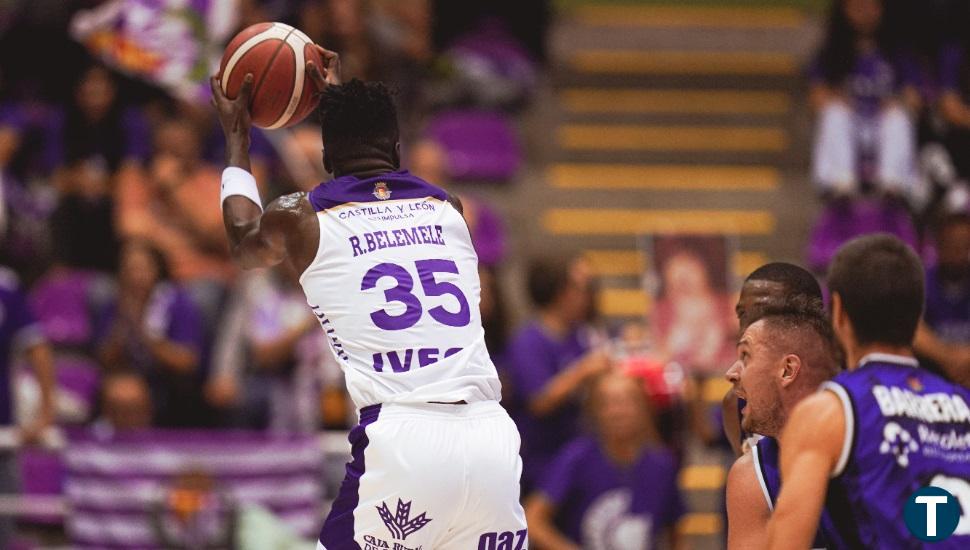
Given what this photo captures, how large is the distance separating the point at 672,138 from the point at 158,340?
562 centimetres

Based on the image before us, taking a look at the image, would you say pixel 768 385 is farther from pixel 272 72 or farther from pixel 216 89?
pixel 216 89

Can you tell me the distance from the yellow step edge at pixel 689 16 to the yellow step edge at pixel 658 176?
77.1 inches

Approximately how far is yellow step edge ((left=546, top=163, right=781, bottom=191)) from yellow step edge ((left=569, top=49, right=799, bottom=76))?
3.74ft

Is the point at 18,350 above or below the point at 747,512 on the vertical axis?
above

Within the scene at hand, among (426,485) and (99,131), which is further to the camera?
(99,131)

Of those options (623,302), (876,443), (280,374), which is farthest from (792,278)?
(623,302)

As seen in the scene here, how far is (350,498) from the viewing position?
4.68 m

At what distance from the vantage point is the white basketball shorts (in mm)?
4582

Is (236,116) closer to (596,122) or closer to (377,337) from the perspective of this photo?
(377,337)

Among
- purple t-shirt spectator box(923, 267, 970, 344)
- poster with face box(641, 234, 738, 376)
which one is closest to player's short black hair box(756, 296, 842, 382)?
poster with face box(641, 234, 738, 376)

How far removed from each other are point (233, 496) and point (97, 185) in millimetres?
3121

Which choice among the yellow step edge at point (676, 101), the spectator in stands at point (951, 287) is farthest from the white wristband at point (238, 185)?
the yellow step edge at point (676, 101)

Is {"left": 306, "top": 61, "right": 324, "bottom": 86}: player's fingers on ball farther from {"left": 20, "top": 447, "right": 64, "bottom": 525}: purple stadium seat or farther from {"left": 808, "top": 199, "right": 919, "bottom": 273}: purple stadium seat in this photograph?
{"left": 808, "top": 199, "right": 919, "bottom": 273}: purple stadium seat

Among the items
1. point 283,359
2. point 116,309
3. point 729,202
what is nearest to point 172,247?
point 116,309
